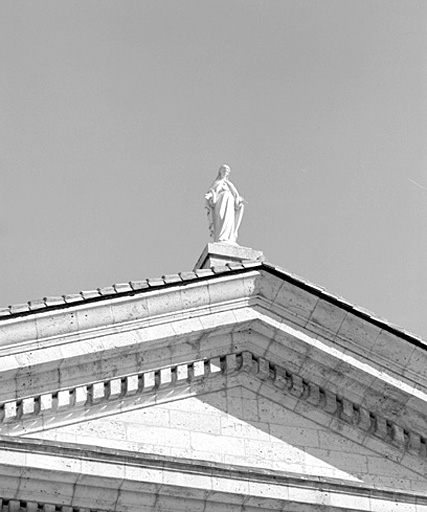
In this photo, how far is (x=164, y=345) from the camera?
1002 inches

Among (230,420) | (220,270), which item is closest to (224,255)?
(220,270)

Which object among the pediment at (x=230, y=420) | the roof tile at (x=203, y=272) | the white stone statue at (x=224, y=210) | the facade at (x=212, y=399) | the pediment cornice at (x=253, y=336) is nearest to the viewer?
the facade at (x=212, y=399)

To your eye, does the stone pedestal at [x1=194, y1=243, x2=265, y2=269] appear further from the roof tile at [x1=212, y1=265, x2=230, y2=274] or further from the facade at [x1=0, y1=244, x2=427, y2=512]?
the roof tile at [x1=212, y1=265, x2=230, y2=274]

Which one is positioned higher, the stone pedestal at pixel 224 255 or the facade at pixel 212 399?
the stone pedestal at pixel 224 255

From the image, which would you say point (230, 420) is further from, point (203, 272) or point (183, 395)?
point (203, 272)

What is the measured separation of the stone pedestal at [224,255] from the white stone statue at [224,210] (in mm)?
434

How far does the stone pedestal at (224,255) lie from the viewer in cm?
2678

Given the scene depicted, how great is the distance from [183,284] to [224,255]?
4.26 ft

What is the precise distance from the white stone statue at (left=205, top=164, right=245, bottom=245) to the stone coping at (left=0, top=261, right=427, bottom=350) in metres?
1.13

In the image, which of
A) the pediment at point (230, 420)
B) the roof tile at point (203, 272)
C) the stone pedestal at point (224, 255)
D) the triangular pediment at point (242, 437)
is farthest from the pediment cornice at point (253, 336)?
the stone pedestal at point (224, 255)

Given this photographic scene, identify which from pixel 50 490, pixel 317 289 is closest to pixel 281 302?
pixel 317 289

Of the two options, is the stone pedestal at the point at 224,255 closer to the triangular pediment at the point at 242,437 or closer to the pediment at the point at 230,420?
the pediment at the point at 230,420

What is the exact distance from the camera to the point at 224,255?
26.8 meters

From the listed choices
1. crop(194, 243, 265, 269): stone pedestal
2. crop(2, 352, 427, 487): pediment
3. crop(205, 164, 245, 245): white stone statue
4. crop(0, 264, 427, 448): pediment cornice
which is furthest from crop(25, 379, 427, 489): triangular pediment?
crop(205, 164, 245, 245): white stone statue
